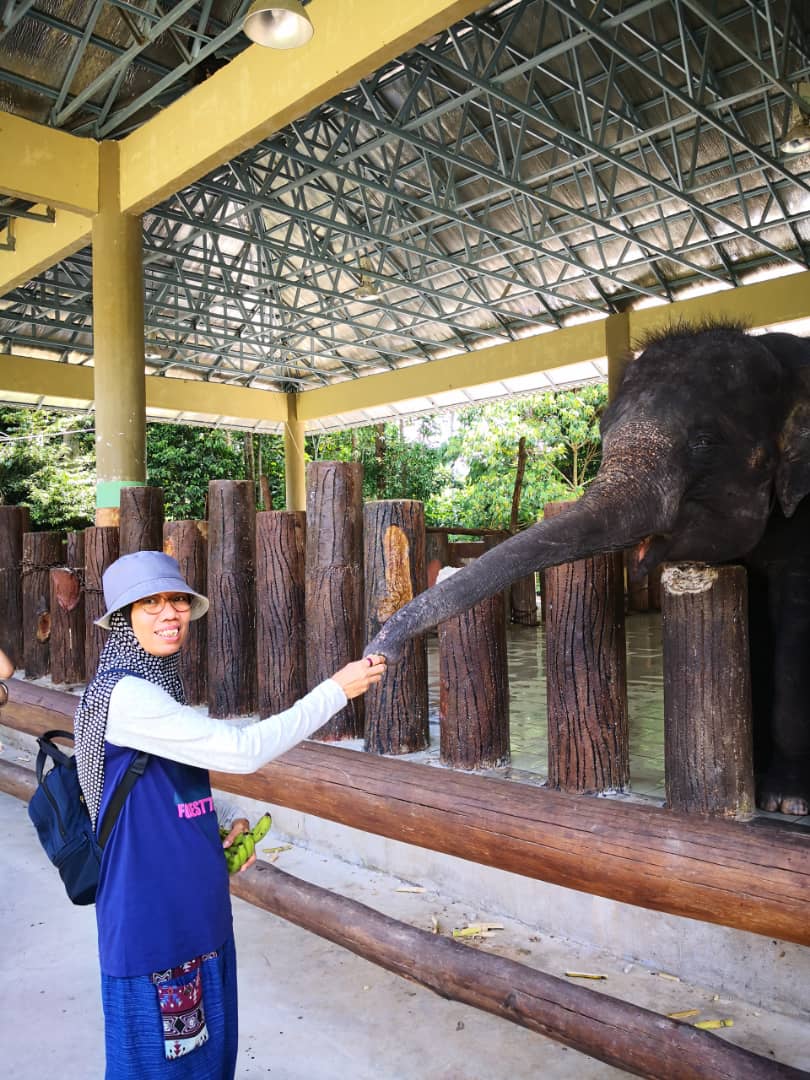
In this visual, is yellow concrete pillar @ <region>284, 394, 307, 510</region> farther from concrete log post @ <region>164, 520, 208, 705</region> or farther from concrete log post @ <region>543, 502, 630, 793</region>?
concrete log post @ <region>543, 502, 630, 793</region>

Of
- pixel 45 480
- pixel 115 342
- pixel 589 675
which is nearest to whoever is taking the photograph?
pixel 589 675

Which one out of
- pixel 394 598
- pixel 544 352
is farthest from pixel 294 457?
pixel 394 598

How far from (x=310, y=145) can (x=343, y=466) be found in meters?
6.38

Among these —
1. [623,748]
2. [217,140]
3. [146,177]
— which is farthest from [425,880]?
[146,177]

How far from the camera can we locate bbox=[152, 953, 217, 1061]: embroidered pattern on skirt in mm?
1651

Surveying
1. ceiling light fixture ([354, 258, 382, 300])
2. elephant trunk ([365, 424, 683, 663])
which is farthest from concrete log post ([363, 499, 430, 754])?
ceiling light fixture ([354, 258, 382, 300])

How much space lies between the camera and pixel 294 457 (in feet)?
57.0

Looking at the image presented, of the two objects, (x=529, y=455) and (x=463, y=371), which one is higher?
(x=463, y=371)

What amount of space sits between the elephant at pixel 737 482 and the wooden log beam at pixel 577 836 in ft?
2.58

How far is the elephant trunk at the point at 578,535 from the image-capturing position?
6.88 ft

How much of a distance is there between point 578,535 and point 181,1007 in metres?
1.47

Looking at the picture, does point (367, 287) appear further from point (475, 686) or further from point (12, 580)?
point (475, 686)

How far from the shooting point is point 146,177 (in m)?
7.85

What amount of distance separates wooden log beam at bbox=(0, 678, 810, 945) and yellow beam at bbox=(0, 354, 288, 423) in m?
12.3
